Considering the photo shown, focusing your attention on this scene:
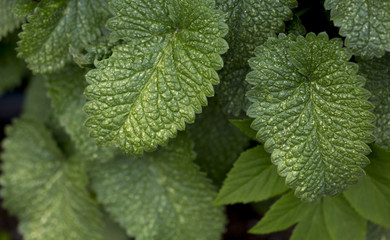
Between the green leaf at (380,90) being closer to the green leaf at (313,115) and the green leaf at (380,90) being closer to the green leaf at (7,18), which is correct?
the green leaf at (313,115)

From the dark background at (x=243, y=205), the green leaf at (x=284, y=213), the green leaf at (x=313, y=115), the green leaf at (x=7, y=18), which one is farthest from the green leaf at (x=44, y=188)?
the green leaf at (x=313, y=115)

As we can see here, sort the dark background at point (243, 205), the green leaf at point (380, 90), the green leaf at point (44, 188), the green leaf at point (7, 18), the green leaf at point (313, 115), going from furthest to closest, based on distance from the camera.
Result: the green leaf at point (44, 188)
the green leaf at point (7, 18)
the dark background at point (243, 205)
the green leaf at point (380, 90)
the green leaf at point (313, 115)

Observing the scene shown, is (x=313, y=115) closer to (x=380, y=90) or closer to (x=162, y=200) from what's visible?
(x=380, y=90)

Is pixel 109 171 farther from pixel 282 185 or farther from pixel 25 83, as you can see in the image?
pixel 25 83

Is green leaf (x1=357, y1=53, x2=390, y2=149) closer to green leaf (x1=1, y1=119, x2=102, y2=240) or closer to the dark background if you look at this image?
the dark background

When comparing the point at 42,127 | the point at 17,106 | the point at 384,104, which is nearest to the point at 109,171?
the point at 42,127
